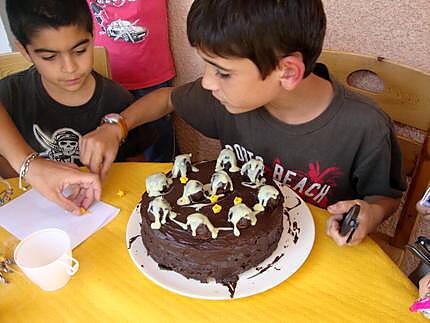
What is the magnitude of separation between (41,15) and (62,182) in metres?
0.49

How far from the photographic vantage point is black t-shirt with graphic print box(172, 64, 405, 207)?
1.03 m

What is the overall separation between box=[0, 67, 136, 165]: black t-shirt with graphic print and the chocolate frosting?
0.68m

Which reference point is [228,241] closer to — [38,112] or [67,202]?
[67,202]

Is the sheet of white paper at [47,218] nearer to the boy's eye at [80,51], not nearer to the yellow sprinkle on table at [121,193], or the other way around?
the yellow sprinkle on table at [121,193]

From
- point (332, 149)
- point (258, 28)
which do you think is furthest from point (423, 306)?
point (258, 28)

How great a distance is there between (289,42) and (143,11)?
91cm

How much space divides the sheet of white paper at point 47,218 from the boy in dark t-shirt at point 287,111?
0.14m

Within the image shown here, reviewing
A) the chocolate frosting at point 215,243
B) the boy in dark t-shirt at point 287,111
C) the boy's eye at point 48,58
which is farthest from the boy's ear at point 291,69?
the boy's eye at point 48,58

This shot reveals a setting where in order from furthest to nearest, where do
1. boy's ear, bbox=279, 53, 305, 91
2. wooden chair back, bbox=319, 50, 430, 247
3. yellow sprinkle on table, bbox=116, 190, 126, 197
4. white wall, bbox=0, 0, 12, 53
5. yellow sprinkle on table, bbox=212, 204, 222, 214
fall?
1. white wall, bbox=0, 0, 12, 53
2. wooden chair back, bbox=319, 50, 430, 247
3. yellow sprinkle on table, bbox=116, 190, 126, 197
4. boy's ear, bbox=279, 53, 305, 91
5. yellow sprinkle on table, bbox=212, 204, 222, 214

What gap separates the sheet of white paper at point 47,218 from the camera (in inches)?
36.1

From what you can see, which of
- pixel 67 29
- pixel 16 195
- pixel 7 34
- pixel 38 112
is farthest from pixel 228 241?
pixel 7 34

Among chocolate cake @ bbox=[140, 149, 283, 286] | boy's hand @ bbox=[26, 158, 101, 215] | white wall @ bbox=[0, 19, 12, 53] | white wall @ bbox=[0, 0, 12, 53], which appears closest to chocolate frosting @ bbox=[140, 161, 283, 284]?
chocolate cake @ bbox=[140, 149, 283, 286]

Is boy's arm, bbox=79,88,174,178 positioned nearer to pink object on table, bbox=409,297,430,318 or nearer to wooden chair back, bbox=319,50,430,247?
wooden chair back, bbox=319,50,430,247

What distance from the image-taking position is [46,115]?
1.38 metres
